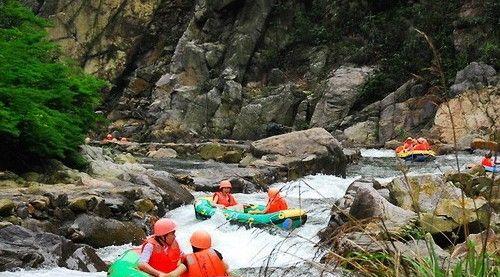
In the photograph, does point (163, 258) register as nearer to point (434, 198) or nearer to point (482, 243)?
point (434, 198)

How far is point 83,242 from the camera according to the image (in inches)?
375

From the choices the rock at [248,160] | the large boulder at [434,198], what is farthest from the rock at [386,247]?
the rock at [248,160]

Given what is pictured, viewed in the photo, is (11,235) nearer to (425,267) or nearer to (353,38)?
(425,267)

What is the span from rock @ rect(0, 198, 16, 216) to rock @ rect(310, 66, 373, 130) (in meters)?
22.9

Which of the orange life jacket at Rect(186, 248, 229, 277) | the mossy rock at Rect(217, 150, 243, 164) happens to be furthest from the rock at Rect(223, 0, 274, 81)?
the orange life jacket at Rect(186, 248, 229, 277)

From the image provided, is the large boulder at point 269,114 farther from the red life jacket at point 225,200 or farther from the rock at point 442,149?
the red life jacket at point 225,200

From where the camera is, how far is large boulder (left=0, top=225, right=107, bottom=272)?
7.67 metres

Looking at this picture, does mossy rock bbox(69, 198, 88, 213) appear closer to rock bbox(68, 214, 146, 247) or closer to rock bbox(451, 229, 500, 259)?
rock bbox(68, 214, 146, 247)

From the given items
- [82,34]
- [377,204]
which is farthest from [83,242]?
[82,34]

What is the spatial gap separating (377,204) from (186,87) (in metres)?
31.4

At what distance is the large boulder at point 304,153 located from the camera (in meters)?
18.4

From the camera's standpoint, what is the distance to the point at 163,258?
6418 millimetres

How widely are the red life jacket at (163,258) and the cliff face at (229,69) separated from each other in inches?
863

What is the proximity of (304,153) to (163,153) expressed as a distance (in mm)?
9721
